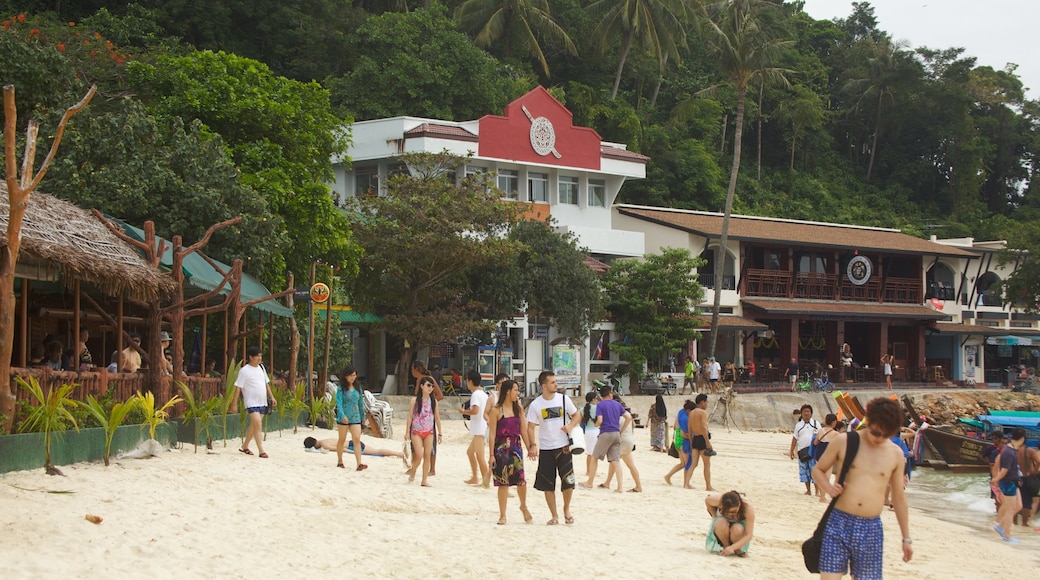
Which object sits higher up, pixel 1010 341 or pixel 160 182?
pixel 160 182

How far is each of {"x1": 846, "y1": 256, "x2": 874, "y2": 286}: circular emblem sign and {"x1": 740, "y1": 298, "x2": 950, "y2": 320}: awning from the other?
98 cm

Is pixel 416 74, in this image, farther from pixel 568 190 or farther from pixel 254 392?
pixel 254 392

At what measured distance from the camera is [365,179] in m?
42.7

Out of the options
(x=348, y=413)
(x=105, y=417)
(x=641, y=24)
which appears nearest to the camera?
(x=105, y=417)

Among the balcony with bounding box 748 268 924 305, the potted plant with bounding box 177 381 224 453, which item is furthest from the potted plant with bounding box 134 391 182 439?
the balcony with bounding box 748 268 924 305

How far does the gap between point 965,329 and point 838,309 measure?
8504 mm

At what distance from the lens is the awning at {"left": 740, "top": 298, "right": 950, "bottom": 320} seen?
45906 millimetres

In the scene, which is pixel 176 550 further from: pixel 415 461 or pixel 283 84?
pixel 283 84

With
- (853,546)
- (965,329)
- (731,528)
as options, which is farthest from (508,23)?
(853,546)

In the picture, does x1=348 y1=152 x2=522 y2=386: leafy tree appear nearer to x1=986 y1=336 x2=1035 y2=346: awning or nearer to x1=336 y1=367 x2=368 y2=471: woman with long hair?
x1=336 y1=367 x2=368 y2=471: woman with long hair

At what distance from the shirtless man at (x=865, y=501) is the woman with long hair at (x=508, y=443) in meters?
4.65

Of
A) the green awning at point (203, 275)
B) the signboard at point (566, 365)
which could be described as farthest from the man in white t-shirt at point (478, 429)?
the signboard at point (566, 365)

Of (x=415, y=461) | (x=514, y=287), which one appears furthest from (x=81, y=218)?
(x=514, y=287)

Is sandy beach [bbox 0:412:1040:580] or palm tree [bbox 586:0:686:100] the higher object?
palm tree [bbox 586:0:686:100]
